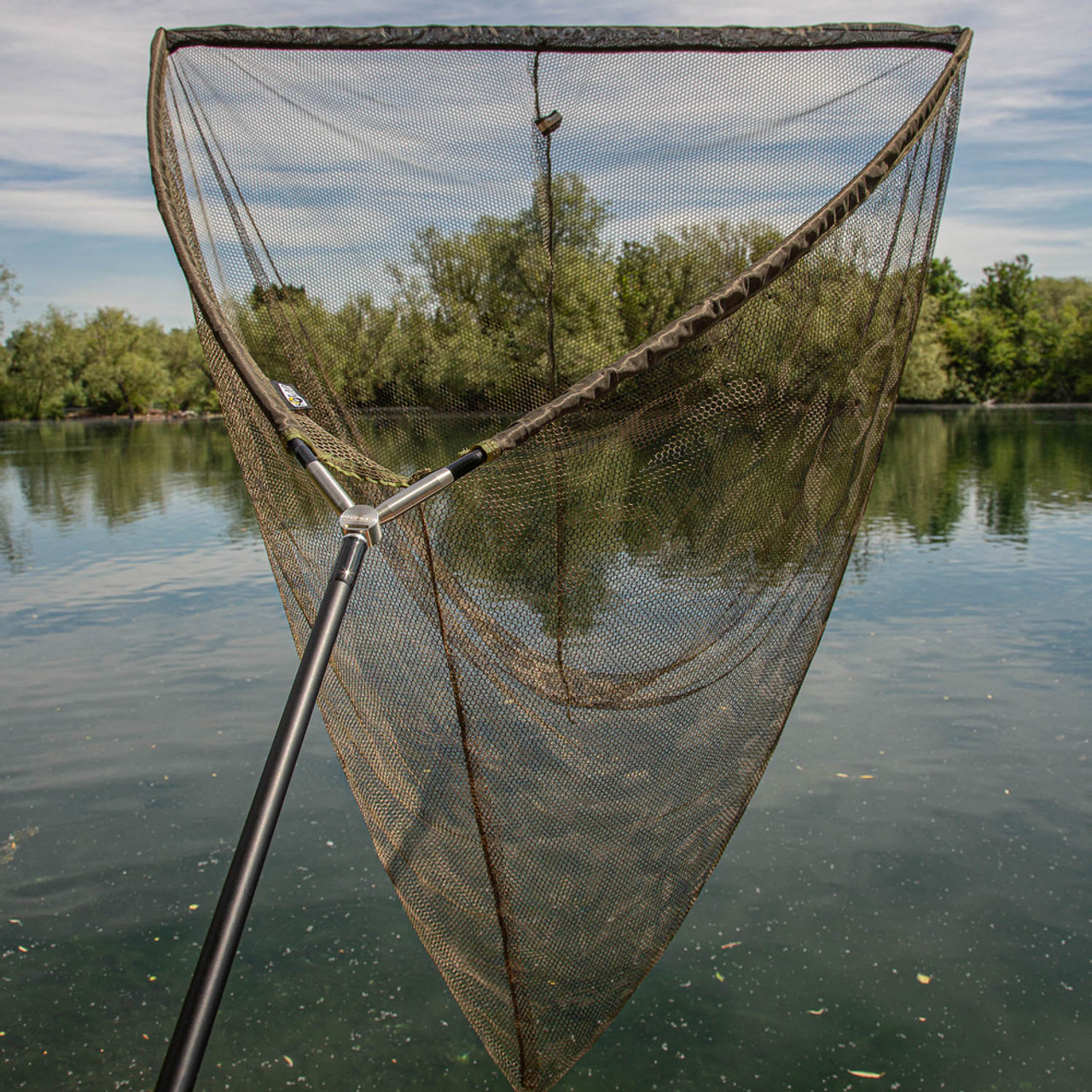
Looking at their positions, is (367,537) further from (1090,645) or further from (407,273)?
(1090,645)

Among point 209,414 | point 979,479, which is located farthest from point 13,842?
point 209,414

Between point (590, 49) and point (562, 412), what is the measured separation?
5.96 feet

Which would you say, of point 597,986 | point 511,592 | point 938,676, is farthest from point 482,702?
point 938,676

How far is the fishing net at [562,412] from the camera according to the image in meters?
2.35

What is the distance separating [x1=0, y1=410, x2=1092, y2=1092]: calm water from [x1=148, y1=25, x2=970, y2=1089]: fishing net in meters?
0.78

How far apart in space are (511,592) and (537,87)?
1.75 metres

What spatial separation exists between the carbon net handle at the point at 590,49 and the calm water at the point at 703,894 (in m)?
2.14

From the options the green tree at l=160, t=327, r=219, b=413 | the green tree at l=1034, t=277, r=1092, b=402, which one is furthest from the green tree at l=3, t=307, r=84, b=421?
the green tree at l=1034, t=277, r=1092, b=402

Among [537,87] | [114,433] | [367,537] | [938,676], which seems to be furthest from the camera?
[114,433]

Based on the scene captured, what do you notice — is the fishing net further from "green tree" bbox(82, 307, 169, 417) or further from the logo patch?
"green tree" bbox(82, 307, 169, 417)

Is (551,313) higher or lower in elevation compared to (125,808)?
higher

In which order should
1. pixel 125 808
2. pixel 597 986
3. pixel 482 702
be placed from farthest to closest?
pixel 125 808 → pixel 597 986 → pixel 482 702

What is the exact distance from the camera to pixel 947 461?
2097 cm

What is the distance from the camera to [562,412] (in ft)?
6.10
